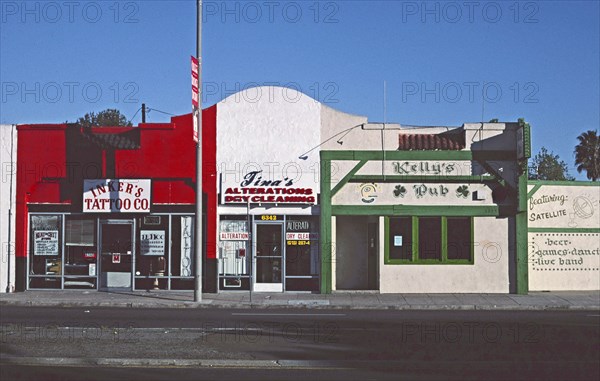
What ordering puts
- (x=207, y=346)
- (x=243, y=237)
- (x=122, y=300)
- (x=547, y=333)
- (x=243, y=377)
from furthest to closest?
(x=243, y=237)
(x=122, y=300)
(x=547, y=333)
(x=207, y=346)
(x=243, y=377)

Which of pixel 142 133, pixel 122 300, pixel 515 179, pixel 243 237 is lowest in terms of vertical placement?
pixel 122 300

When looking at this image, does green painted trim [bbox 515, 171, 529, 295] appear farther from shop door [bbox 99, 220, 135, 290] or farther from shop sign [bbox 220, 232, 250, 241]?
shop door [bbox 99, 220, 135, 290]

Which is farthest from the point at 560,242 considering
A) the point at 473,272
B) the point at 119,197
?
the point at 119,197

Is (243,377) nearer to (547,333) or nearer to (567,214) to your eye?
(547,333)

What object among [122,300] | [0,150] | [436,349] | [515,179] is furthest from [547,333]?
[0,150]

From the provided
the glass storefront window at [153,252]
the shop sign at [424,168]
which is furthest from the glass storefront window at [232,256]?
the shop sign at [424,168]

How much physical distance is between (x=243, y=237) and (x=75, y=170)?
6275mm

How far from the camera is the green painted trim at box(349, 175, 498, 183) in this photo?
1017 inches

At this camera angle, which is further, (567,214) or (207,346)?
(567,214)

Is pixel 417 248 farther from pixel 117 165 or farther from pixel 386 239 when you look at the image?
pixel 117 165

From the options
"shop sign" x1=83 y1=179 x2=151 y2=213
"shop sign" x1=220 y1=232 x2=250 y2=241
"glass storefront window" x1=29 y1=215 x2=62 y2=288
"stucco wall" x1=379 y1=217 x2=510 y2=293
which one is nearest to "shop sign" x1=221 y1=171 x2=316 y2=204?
"shop sign" x1=220 y1=232 x2=250 y2=241

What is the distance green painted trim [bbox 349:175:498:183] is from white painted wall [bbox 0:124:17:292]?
11745 mm

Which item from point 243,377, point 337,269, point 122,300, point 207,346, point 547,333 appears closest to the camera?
point 243,377

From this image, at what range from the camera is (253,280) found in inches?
1024
